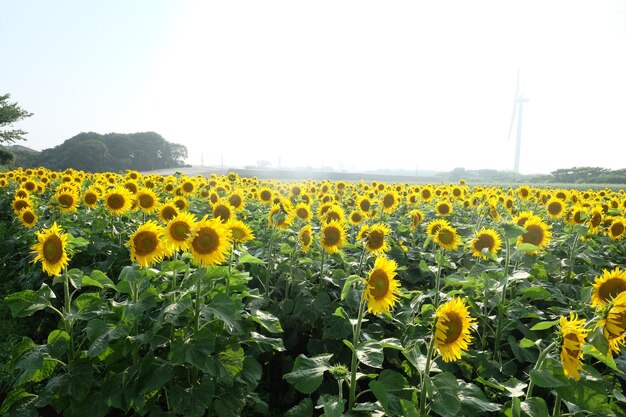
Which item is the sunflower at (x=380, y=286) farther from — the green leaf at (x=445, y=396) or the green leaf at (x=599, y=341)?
the green leaf at (x=599, y=341)

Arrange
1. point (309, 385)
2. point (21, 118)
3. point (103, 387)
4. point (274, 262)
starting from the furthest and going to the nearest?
1. point (21, 118)
2. point (274, 262)
3. point (103, 387)
4. point (309, 385)

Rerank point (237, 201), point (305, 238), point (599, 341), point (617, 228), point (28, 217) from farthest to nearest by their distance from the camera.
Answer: point (28, 217) → point (237, 201) → point (617, 228) → point (305, 238) → point (599, 341)

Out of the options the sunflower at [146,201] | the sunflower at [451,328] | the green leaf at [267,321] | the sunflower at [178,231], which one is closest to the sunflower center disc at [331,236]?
the green leaf at [267,321]

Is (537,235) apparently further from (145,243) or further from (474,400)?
(145,243)

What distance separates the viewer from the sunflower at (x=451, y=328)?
225 centimetres

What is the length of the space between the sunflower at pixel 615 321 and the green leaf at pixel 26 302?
3340mm

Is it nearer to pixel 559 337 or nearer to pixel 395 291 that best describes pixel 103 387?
pixel 395 291

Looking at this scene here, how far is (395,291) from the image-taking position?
2.80 metres

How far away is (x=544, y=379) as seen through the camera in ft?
7.38

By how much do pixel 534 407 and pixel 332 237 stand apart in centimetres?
238

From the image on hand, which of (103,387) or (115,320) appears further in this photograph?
(115,320)

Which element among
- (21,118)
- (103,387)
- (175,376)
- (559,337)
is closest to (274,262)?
(175,376)

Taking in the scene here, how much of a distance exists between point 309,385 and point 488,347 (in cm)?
229

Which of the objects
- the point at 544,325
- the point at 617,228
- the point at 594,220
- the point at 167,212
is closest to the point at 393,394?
the point at 544,325
